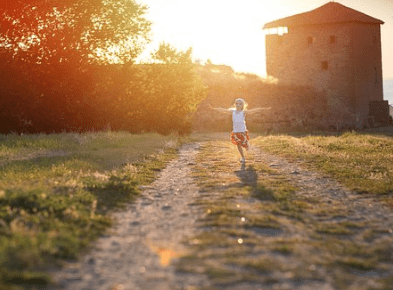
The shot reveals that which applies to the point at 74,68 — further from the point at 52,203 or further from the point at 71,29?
the point at 52,203

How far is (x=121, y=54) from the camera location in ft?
87.4

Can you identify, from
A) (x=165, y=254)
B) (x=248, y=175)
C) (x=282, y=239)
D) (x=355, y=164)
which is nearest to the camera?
(x=165, y=254)

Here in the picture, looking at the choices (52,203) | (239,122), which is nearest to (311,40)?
(239,122)

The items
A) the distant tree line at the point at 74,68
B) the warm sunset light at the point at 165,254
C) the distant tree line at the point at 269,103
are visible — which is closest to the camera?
the warm sunset light at the point at 165,254

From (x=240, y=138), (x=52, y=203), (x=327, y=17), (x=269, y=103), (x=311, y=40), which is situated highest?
(x=327, y=17)

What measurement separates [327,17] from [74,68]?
115 ft

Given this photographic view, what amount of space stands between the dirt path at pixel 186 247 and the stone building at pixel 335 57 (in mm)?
43095

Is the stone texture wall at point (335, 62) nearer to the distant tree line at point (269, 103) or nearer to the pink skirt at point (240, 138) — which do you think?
the distant tree line at point (269, 103)

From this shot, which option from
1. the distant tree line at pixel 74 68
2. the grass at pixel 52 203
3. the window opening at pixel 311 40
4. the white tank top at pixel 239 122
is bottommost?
the grass at pixel 52 203

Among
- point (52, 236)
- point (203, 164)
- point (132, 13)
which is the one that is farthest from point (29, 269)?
point (132, 13)

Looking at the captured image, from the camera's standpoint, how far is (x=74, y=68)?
81.9ft

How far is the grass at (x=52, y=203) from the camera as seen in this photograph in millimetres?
5180

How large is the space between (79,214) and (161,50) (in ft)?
76.0

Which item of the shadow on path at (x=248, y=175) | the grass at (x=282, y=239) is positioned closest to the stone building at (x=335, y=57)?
the shadow on path at (x=248, y=175)
